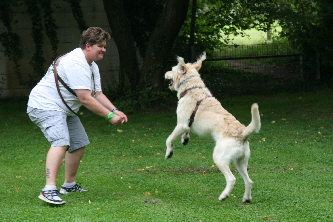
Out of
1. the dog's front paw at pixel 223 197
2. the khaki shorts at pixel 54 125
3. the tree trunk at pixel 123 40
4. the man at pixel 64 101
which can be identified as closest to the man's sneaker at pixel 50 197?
the man at pixel 64 101

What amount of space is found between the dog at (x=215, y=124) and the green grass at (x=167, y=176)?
1.43ft

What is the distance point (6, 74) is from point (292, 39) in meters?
10.2

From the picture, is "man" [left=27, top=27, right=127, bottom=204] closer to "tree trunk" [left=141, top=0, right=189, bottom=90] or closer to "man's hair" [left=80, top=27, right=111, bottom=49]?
"man's hair" [left=80, top=27, right=111, bottom=49]

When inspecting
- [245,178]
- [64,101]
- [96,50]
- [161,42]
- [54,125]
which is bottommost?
[245,178]

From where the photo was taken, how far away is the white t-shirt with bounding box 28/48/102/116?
17.9 feet

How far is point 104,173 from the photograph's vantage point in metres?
7.60

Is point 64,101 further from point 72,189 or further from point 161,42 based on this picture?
point 161,42

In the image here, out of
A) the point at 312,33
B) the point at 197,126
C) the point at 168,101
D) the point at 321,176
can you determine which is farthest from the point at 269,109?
the point at 197,126

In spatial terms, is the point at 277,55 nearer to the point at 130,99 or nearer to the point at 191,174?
the point at 130,99

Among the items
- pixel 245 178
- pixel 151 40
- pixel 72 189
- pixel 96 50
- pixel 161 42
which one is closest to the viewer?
pixel 96 50

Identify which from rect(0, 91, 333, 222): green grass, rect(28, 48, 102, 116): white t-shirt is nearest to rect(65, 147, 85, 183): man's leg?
rect(0, 91, 333, 222): green grass

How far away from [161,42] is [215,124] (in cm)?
908

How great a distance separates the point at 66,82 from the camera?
18.2 feet

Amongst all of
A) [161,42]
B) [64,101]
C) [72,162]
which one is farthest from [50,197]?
[161,42]
